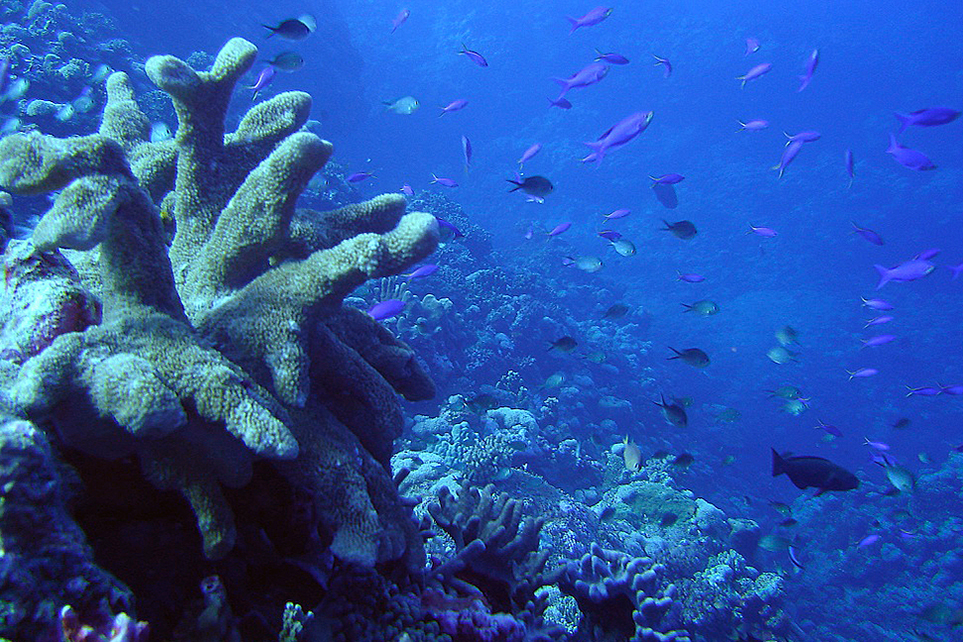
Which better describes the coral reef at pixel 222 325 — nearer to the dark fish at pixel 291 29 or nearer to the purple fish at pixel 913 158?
the dark fish at pixel 291 29

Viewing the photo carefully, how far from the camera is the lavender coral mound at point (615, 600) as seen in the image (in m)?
2.51

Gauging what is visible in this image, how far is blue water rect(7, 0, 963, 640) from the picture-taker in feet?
43.0

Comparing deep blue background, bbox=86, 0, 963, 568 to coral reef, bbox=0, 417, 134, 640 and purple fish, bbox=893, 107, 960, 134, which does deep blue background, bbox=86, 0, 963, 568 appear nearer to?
purple fish, bbox=893, 107, 960, 134

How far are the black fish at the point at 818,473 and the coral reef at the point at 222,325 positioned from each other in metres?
3.72

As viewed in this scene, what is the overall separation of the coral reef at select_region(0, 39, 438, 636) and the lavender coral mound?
1123mm

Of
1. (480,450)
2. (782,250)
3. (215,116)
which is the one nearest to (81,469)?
(215,116)

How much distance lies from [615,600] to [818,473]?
9.16ft

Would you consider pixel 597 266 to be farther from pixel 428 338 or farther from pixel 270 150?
pixel 270 150

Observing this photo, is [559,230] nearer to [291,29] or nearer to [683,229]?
[683,229]

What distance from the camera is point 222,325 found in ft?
5.90

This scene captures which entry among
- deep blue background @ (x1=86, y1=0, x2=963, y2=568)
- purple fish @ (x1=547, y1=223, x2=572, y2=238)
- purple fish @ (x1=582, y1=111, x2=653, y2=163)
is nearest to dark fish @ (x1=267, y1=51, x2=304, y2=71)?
purple fish @ (x1=582, y1=111, x2=653, y2=163)

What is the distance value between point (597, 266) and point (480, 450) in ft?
14.9

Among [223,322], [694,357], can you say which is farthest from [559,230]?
[223,322]

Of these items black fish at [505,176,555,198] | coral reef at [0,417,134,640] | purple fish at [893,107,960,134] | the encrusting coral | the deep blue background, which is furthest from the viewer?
the deep blue background
